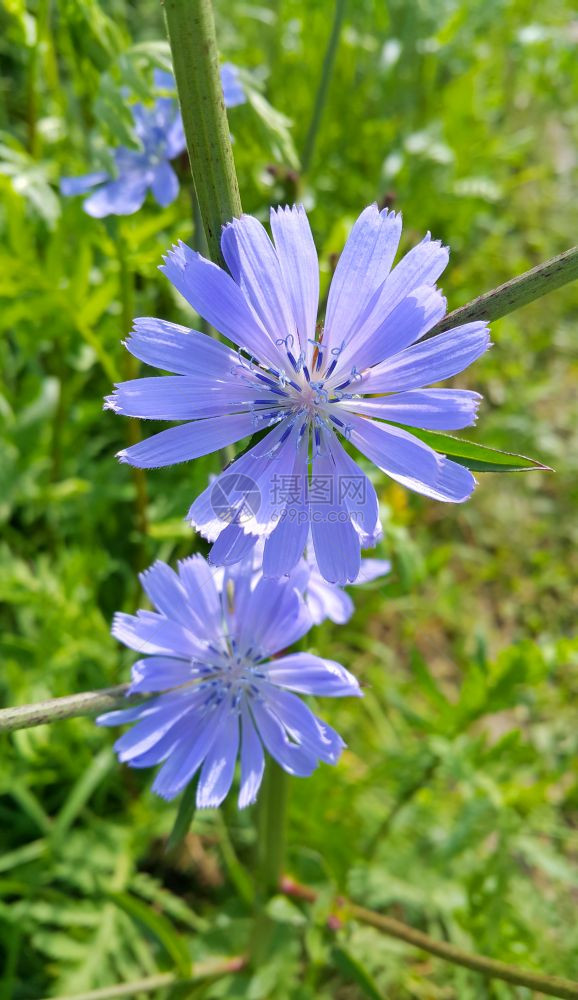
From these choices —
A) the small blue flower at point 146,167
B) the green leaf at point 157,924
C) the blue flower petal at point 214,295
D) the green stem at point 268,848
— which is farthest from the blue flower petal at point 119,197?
the green leaf at point 157,924

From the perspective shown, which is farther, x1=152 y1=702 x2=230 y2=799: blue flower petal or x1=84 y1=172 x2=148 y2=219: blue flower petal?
x1=84 y1=172 x2=148 y2=219: blue flower petal

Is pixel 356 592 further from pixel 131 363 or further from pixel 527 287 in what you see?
pixel 527 287

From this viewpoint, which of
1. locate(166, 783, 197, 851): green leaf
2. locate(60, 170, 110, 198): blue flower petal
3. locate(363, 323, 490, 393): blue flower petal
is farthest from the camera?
locate(60, 170, 110, 198): blue flower petal

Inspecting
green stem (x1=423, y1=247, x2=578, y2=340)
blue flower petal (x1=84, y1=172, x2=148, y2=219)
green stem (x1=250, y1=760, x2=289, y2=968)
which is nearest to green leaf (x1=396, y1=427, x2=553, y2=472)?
green stem (x1=423, y1=247, x2=578, y2=340)

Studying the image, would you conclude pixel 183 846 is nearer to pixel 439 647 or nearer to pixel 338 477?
pixel 439 647

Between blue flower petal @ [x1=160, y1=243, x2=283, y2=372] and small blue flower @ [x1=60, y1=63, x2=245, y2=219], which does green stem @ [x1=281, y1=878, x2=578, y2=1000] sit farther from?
small blue flower @ [x1=60, y1=63, x2=245, y2=219]

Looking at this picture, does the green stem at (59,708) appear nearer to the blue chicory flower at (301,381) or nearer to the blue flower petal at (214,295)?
the blue chicory flower at (301,381)
